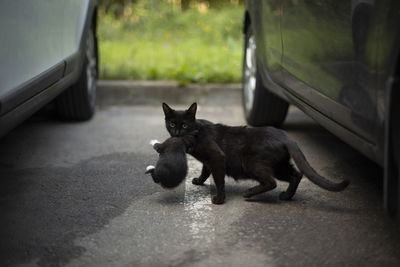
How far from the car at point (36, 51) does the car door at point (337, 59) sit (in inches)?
60.2

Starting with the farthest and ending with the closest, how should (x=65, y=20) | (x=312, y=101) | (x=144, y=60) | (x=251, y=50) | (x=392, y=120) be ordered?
(x=144, y=60) < (x=251, y=50) < (x=65, y=20) < (x=312, y=101) < (x=392, y=120)

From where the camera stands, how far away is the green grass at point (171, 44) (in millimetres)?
6824

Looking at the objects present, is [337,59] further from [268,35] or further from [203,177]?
[268,35]

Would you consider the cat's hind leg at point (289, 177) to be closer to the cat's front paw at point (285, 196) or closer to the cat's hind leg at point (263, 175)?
the cat's front paw at point (285, 196)

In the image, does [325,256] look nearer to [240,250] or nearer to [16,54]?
[240,250]

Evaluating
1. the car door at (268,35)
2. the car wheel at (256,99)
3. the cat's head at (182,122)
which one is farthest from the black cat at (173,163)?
the car wheel at (256,99)

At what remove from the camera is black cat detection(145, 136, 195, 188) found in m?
3.08

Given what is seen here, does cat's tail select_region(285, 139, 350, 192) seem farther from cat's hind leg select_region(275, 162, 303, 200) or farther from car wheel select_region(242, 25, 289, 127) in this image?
car wheel select_region(242, 25, 289, 127)

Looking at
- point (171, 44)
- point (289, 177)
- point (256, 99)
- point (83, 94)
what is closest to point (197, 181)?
point (289, 177)

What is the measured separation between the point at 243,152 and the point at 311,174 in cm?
45

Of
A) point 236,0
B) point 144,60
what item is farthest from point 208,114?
point 236,0

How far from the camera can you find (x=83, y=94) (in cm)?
526

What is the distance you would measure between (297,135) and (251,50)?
3.18 feet

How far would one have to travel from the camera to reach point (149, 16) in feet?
35.7
